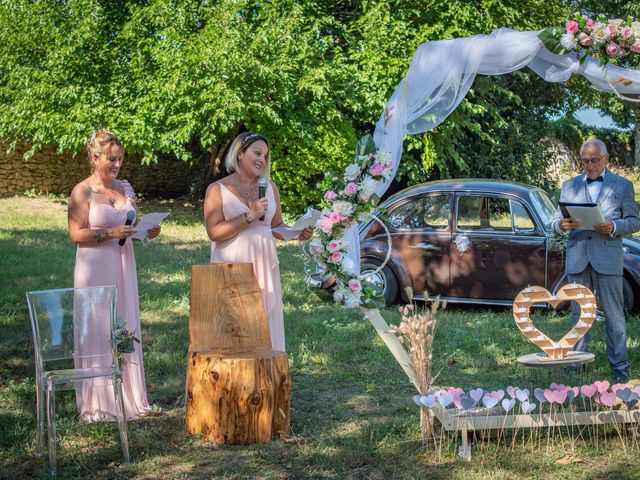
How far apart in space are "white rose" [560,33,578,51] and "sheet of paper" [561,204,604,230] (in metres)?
1.26

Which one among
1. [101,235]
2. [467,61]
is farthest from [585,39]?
[101,235]

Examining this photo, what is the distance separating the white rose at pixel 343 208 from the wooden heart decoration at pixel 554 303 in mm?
1451

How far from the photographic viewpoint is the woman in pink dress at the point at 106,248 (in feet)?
19.8

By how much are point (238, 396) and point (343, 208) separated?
59.0 inches

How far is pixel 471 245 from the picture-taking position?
33.8 feet

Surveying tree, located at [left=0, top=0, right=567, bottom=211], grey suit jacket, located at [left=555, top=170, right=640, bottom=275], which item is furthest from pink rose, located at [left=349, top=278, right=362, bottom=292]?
tree, located at [left=0, top=0, right=567, bottom=211]

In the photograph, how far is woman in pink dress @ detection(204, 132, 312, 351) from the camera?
6133mm

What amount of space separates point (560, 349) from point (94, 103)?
15.2 m

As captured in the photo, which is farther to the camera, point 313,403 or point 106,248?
point 313,403

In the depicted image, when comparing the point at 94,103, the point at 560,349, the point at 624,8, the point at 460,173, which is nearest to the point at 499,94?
the point at 460,173

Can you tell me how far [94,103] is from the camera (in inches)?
743

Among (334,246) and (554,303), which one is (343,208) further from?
(554,303)

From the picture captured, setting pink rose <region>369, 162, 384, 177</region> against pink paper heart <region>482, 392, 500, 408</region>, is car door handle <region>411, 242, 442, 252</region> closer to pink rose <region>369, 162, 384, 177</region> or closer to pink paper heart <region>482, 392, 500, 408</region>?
pink rose <region>369, 162, 384, 177</region>

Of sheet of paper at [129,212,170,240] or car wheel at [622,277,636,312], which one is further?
car wheel at [622,277,636,312]
